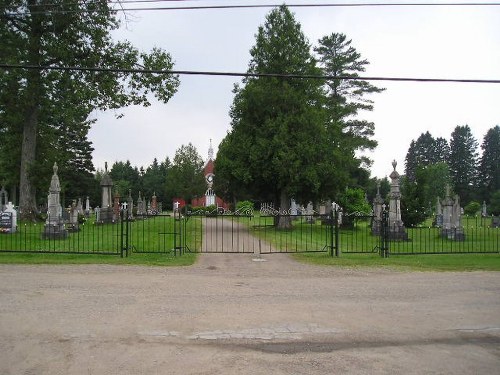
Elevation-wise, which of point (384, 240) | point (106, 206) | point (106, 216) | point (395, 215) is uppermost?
point (106, 206)

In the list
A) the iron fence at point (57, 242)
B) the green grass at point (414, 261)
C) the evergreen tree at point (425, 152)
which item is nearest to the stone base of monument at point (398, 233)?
the green grass at point (414, 261)

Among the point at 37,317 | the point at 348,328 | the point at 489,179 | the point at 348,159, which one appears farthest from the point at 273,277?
the point at 489,179

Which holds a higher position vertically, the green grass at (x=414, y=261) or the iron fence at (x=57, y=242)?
the iron fence at (x=57, y=242)

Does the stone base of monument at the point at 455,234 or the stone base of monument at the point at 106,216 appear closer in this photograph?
the stone base of monument at the point at 455,234

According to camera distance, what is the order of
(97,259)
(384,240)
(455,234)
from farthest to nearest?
(455,234) → (384,240) → (97,259)

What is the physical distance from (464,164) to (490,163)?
4.36m

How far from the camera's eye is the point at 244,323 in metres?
6.98

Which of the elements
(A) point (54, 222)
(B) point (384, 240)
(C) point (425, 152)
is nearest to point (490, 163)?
(C) point (425, 152)

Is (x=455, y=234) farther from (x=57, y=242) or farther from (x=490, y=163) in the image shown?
(x=490, y=163)

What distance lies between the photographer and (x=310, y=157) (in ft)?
99.3

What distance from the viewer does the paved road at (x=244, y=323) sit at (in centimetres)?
530

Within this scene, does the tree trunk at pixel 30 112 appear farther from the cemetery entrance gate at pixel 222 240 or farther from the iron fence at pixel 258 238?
the iron fence at pixel 258 238

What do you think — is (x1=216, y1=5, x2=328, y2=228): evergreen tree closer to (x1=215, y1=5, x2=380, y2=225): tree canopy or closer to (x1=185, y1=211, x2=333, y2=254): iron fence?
(x1=215, y1=5, x2=380, y2=225): tree canopy

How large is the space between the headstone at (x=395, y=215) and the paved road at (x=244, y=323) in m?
12.0
